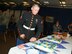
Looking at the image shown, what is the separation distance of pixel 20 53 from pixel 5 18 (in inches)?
299

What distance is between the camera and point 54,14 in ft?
59.0

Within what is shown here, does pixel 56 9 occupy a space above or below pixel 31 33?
below

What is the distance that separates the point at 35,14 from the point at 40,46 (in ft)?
2.80

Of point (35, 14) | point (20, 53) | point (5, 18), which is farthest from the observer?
point (5, 18)

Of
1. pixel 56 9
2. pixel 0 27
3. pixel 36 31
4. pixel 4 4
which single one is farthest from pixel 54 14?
pixel 36 31

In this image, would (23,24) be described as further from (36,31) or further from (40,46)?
(40,46)

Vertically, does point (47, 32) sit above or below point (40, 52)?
below

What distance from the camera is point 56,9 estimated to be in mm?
18078

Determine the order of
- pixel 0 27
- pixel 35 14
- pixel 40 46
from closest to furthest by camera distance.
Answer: pixel 40 46 < pixel 35 14 < pixel 0 27

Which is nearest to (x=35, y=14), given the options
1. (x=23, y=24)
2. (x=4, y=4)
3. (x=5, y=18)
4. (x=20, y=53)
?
(x=23, y=24)

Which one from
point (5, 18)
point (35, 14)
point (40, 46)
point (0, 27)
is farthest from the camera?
point (5, 18)

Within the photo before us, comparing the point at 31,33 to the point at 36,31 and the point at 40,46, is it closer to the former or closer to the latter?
the point at 36,31

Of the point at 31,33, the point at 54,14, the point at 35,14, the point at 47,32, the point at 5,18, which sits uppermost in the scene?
the point at 35,14

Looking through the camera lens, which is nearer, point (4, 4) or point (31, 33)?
point (31, 33)
